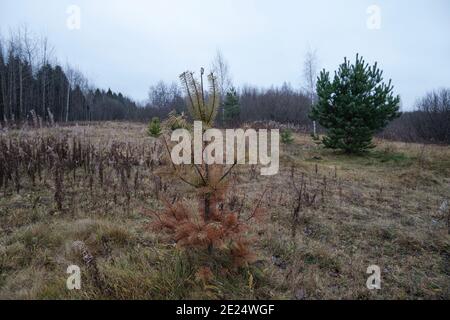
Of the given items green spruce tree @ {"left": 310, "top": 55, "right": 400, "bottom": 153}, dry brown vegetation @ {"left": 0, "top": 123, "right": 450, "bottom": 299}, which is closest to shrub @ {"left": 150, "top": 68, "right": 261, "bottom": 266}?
dry brown vegetation @ {"left": 0, "top": 123, "right": 450, "bottom": 299}

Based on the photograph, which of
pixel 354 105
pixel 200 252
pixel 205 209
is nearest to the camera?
pixel 205 209

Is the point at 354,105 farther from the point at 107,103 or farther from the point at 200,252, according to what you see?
the point at 107,103

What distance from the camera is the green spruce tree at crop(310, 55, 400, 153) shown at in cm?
1116

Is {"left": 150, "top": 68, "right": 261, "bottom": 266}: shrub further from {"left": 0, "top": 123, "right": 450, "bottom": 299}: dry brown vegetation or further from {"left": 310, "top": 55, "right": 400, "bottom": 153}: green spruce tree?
{"left": 310, "top": 55, "right": 400, "bottom": 153}: green spruce tree

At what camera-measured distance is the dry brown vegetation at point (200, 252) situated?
256 cm

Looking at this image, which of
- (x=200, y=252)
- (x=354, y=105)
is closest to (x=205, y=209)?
(x=200, y=252)

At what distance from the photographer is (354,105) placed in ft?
36.2

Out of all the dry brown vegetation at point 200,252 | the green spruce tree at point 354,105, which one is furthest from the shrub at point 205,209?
the green spruce tree at point 354,105

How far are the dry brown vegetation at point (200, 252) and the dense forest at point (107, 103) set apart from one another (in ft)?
47.0

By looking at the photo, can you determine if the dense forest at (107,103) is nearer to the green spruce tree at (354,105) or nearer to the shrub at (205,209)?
the green spruce tree at (354,105)

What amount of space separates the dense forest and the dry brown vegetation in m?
14.3

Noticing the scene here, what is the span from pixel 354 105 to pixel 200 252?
34.0 ft
